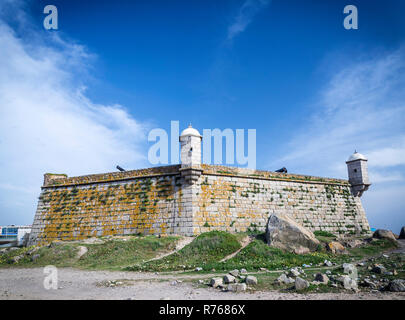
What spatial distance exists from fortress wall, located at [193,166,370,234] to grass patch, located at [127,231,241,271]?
125 inches

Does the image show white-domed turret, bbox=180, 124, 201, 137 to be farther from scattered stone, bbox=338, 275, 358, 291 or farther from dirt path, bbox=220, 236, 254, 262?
scattered stone, bbox=338, 275, 358, 291

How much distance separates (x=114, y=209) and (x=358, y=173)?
24.1 meters

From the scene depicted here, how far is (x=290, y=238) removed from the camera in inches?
607

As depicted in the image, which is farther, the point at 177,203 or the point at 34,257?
the point at 177,203

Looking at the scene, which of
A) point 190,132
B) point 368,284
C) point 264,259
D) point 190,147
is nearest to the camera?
point 368,284

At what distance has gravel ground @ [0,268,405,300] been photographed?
710 centimetres

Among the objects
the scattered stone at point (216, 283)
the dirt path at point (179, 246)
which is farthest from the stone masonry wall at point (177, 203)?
the scattered stone at point (216, 283)

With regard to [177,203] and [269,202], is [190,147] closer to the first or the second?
[177,203]

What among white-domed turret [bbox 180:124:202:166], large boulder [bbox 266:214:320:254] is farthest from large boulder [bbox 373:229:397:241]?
white-domed turret [bbox 180:124:202:166]

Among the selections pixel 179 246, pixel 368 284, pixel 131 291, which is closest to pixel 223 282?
pixel 131 291

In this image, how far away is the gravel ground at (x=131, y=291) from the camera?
7.10 meters

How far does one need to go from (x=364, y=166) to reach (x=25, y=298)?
2961cm

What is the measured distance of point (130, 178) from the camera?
73.4ft
